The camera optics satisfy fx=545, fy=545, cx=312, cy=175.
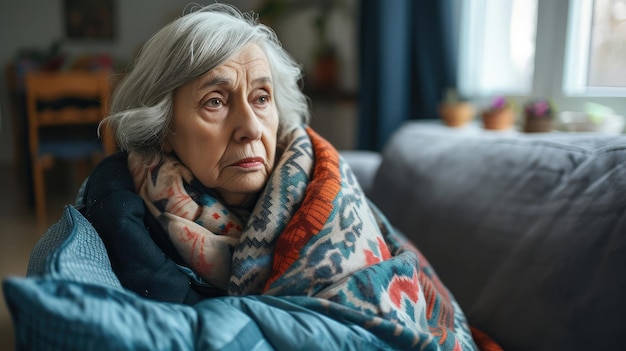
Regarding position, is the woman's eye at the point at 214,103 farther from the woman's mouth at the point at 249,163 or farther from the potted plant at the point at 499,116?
the potted plant at the point at 499,116

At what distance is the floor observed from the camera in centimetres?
254

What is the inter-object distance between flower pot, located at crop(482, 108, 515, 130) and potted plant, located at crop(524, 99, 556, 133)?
0.47 ft

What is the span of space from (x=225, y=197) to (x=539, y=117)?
4.35 feet

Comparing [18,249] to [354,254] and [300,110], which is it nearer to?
[300,110]

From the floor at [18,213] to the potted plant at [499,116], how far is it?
166 cm

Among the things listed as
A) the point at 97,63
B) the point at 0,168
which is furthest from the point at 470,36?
the point at 0,168

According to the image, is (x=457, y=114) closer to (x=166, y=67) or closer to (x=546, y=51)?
(x=546, y=51)

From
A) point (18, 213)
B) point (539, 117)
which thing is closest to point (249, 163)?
point (539, 117)

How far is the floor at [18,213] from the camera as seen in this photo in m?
2.54

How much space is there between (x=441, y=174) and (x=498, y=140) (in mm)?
170

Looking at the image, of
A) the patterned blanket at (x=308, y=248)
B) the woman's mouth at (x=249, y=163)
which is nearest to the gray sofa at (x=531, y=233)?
the patterned blanket at (x=308, y=248)

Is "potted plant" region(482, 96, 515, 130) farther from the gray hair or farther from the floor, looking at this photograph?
the floor

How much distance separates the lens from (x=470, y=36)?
8.82 ft

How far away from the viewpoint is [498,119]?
2.08 meters
